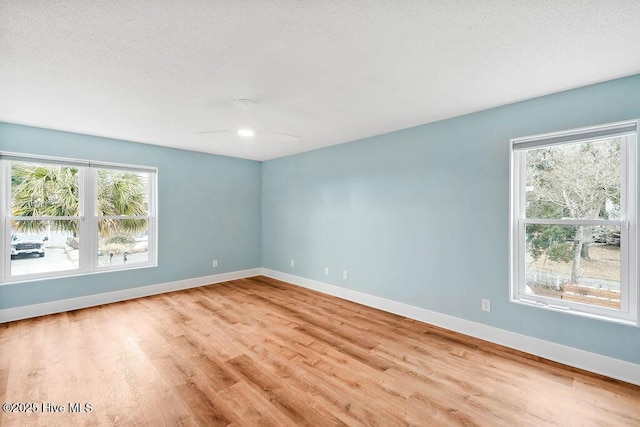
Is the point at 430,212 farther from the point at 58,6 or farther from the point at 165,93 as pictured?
the point at 58,6

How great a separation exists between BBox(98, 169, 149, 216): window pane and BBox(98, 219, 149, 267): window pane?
160mm

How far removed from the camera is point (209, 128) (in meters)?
3.64

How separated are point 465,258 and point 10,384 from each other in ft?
13.9

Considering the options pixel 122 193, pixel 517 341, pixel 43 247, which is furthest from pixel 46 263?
pixel 517 341

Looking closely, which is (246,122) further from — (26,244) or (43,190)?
(26,244)

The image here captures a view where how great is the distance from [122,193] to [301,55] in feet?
12.7

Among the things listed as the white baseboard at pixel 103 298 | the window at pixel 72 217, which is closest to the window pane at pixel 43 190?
the window at pixel 72 217

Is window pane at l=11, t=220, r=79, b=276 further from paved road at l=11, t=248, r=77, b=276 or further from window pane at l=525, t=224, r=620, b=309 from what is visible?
window pane at l=525, t=224, r=620, b=309

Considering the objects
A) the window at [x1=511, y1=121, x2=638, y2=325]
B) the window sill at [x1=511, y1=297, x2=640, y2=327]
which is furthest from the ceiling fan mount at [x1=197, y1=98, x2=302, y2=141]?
the window sill at [x1=511, y1=297, x2=640, y2=327]

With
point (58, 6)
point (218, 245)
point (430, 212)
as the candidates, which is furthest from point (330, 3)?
point (218, 245)

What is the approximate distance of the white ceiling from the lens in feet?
4.95

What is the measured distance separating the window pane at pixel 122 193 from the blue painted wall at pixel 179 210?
234mm

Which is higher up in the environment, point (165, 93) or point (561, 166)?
point (165, 93)

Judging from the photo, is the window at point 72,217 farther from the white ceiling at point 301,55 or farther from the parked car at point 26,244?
the white ceiling at point 301,55
